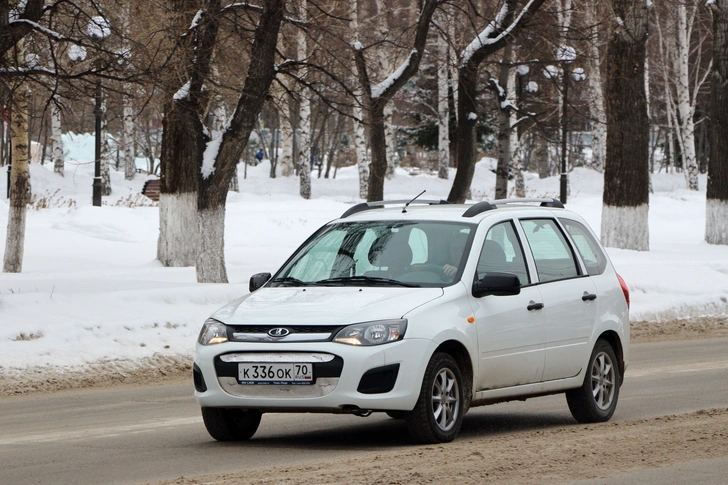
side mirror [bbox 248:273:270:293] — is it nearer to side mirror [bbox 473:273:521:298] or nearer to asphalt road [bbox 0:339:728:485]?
asphalt road [bbox 0:339:728:485]

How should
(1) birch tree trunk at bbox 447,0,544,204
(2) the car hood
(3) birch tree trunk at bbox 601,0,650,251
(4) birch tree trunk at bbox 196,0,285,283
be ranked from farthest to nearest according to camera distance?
(3) birch tree trunk at bbox 601,0,650,251, (1) birch tree trunk at bbox 447,0,544,204, (4) birch tree trunk at bbox 196,0,285,283, (2) the car hood

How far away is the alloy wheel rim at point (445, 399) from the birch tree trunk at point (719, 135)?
22200 millimetres

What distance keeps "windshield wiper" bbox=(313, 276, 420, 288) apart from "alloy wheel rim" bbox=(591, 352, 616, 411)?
2041mm

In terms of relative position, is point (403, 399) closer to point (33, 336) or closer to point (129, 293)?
point (33, 336)

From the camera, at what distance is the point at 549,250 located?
29.8 ft

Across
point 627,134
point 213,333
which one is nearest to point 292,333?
point 213,333

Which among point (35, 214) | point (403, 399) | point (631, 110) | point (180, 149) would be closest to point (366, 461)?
point (403, 399)

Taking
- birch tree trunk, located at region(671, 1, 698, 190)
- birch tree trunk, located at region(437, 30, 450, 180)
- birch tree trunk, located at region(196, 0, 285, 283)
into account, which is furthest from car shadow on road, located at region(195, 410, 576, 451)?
birch tree trunk, located at region(437, 30, 450, 180)

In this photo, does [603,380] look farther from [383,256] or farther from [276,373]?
[276,373]

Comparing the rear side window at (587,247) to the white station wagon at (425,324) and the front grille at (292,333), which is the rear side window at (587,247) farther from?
the front grille at (292,333)

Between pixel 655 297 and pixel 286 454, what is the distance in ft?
42.6

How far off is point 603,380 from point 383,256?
2.19 metres

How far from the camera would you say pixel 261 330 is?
7398 millimetres

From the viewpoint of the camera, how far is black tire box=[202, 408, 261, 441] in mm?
7961
